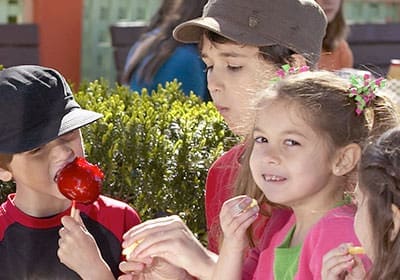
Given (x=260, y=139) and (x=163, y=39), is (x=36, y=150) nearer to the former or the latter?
(x=260, y=139)

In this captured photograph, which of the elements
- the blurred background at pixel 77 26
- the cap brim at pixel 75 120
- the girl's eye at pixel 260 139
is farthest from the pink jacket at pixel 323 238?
the blurred background at pixel 77 26

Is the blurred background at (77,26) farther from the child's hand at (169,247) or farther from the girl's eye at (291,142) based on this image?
the girl's eye at (291,142)

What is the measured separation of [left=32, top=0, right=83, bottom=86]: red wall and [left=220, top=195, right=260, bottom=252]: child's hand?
5.42 m

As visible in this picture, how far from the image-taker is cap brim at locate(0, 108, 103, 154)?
367 cm

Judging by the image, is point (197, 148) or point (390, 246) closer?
point (390, 246)

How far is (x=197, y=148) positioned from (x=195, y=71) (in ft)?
6.69

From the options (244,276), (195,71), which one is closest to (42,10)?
(195,71)

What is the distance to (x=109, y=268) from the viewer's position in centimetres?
374

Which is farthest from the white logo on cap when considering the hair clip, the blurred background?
the blurred background

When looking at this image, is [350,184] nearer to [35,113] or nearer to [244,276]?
[244,276]

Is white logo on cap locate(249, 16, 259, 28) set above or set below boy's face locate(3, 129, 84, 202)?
above

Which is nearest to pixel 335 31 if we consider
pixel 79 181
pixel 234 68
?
pixel 234 68

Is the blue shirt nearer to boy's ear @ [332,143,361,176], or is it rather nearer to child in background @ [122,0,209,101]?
child in background @ [122,0,209,101]

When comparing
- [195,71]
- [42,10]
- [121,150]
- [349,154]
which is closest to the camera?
[349,154]
